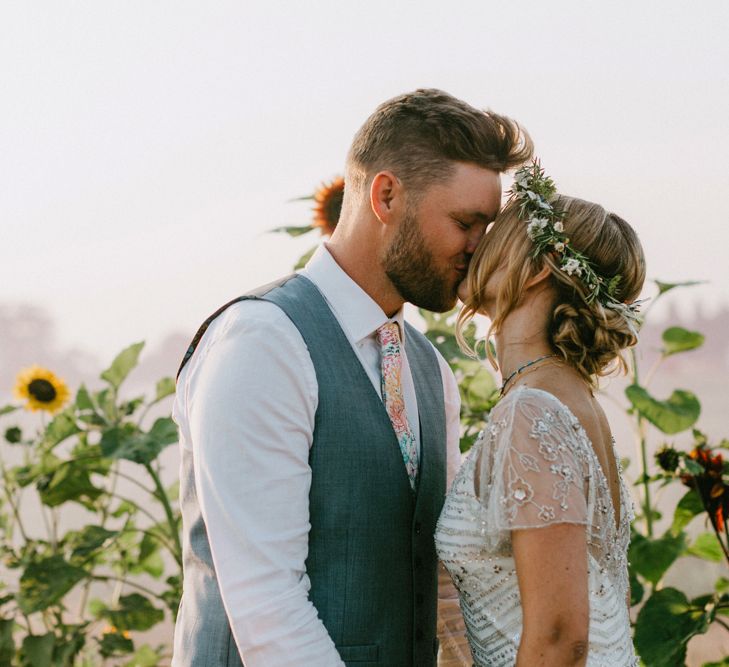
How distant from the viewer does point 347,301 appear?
5.86 ft

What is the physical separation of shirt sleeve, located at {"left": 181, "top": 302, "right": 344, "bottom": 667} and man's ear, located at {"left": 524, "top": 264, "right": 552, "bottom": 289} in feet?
1.43

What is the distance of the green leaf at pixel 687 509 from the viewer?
8.34 ft

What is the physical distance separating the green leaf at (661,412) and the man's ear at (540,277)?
0.93 m

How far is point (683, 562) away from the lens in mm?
2863

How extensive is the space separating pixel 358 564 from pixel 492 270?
0.56m

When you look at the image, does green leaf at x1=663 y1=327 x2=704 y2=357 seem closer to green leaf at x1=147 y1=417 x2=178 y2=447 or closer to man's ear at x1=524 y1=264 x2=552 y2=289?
man's ear at x1=524 y1=264 x2=552 y2=289

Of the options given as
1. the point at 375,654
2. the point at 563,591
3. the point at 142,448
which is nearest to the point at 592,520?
the point at 563,591

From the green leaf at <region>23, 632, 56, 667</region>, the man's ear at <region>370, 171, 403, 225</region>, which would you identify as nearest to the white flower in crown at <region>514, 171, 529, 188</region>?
the man's ear at <region>370, 171, 403, 225</region>

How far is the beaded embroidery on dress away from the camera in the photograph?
1.47 m

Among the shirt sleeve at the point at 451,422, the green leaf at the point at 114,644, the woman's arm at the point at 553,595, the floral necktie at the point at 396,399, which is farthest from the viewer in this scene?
the green leaf at the point at 114,644

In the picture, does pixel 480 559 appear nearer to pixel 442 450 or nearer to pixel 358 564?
pixel 358 564

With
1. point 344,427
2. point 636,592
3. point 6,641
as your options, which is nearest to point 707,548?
point 636,592

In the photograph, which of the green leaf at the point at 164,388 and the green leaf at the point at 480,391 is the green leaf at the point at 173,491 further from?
the green leaf at the point at 480,391

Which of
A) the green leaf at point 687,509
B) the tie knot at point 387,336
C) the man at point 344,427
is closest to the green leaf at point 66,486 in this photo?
the man at point 344,427
